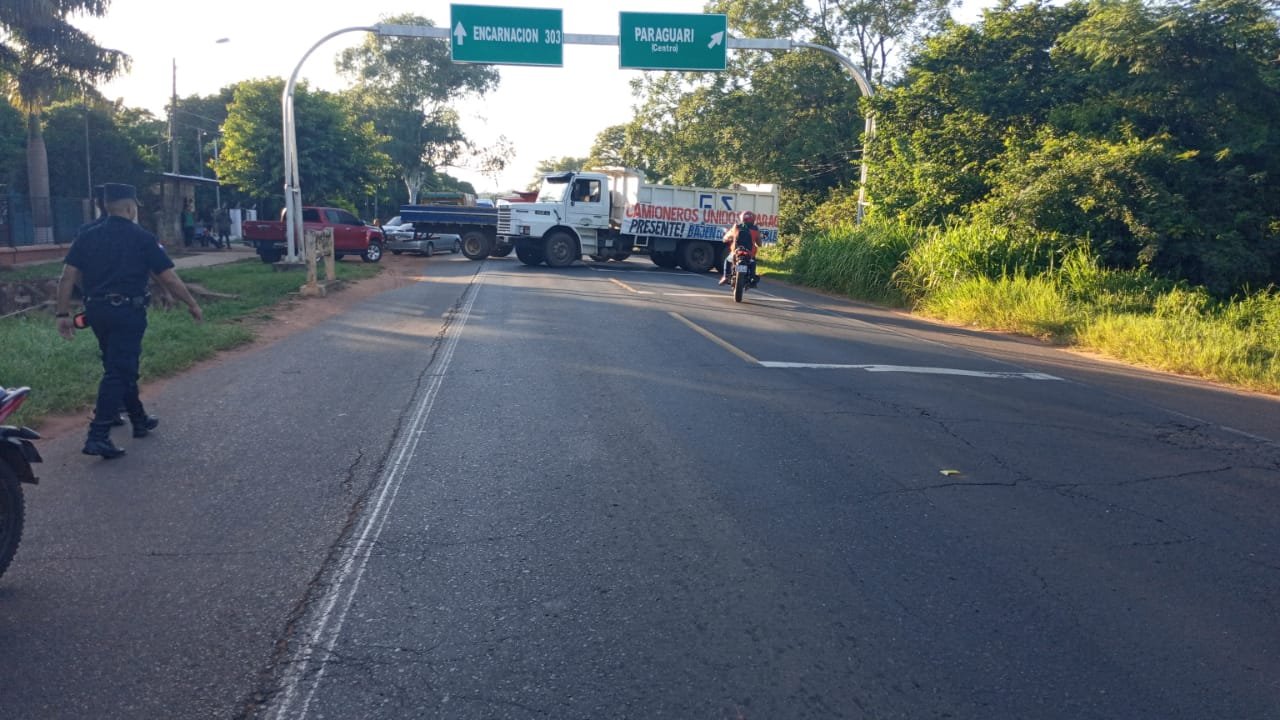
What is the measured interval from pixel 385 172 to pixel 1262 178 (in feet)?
109

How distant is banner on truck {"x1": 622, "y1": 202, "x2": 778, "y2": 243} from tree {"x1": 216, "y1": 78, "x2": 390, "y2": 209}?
1239cm

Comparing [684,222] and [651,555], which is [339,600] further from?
[684,222]

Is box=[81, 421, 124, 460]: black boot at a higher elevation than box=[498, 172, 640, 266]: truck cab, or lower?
lower

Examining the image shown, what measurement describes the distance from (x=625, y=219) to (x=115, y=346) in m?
21.4

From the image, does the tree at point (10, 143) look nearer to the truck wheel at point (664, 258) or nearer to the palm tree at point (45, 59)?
the palm tree at point (45, 59)

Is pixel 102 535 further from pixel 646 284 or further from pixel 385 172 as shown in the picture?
pixel 385 172

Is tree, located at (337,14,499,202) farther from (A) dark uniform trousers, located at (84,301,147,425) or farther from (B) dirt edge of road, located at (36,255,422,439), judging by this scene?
(A) dark uniform trousers, located at (84,301,147,425)

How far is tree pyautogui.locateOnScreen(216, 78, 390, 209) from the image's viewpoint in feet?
108

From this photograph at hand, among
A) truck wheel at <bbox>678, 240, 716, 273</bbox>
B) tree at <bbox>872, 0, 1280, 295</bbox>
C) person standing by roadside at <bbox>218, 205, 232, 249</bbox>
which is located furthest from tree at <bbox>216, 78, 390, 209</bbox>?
tree at <bbox>872, 0, 1280, 295</bbox>

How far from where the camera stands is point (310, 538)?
197 inches

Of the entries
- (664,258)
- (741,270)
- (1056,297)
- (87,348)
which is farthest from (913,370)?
(664,258)

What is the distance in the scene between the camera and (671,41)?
71.7ft

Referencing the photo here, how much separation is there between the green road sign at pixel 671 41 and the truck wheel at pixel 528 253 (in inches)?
269

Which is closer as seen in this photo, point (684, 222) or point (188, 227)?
point (684, 222)
